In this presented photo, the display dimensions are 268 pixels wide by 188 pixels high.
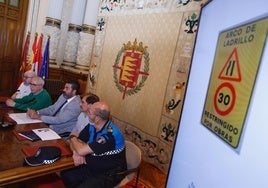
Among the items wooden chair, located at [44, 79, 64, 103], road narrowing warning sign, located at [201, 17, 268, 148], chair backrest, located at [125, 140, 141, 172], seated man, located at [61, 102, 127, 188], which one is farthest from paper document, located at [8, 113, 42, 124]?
wooden chair, located at [44, 79, 64, 103]

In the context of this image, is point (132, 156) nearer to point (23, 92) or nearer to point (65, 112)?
point (65, 112)

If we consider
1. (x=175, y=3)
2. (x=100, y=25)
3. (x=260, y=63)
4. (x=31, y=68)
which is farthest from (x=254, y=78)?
(x=31, y=68)

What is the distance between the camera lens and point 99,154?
213 centimetres

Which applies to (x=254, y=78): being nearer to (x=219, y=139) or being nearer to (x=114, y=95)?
(x=219, y=139)

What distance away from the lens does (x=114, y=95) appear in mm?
4625

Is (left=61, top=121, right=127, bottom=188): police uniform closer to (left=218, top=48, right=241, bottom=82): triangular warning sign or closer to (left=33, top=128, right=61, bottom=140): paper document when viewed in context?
(left=33, top=128, right=61, bottom=140): paper document

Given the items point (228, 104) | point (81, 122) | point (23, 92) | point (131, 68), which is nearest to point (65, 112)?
point (81, 122)

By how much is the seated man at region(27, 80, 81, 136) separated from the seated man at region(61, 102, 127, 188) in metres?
0.81

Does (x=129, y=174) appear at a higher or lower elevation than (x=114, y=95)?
lower

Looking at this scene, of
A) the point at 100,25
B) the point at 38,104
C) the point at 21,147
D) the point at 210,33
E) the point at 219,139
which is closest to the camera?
the point at 219,139

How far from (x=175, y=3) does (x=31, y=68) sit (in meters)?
3.50

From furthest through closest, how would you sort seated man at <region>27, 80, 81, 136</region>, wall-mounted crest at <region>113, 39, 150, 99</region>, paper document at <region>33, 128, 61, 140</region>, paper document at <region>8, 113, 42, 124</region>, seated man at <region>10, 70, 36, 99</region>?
wall-mounted crest at <region>113, 39, 150, 99</region>, seated man at <region>10, 70, 36, 99</region>, seated man at <region>27, 80, 81, 136</region>, paper document at <region>8, 113, 42, 124</region>, paper document at <region>33, 128, 61, 140</region>

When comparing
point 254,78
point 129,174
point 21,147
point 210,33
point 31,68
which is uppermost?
point 210,33

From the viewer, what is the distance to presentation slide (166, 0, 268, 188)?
79cm
